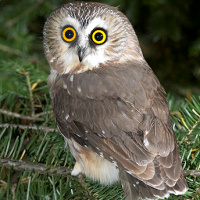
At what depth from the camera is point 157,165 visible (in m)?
2.14

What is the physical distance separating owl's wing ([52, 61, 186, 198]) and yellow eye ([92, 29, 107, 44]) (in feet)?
0.67

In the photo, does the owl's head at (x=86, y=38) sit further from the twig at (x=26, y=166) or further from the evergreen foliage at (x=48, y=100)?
the twig at (x=26, y=166)

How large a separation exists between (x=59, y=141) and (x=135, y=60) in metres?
0.80

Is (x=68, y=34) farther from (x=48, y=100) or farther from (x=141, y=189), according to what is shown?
(x=141, y=189)

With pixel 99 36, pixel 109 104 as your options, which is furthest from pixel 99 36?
pixel 109 104

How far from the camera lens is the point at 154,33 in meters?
3.71

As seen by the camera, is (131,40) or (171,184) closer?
(171,184)

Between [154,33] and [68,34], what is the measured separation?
122 cm

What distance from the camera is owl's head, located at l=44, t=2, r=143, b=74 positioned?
267cm

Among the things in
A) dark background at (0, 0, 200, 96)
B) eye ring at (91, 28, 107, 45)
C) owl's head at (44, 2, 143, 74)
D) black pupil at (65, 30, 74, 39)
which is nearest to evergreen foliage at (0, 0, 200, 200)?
dark background at (0, 0, 200, 96)

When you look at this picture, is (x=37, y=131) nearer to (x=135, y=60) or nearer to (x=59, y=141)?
(x=59, y=141)

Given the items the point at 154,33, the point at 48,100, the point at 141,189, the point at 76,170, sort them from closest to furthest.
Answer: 1. the point at 141,189
2. the point at 76,170
3. the point at 48,100
4. the point at 154,33

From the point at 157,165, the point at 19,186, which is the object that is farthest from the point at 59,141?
the point at 157,165

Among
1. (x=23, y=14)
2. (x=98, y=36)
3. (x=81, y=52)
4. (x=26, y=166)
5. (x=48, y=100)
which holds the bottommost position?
(x=26, y=166)
